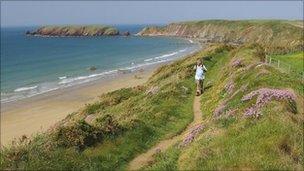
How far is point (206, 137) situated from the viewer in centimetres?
1862

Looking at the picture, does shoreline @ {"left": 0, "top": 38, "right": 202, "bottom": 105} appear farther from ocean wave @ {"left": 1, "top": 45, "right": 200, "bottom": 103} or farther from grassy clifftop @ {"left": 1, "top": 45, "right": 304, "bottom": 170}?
grassy clifftop @ {"left": 1, "top": 45, "right": 304, "bottom": 170}

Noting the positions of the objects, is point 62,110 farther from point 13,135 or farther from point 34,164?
point 34,164

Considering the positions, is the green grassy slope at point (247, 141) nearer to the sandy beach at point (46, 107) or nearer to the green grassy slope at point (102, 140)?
the green grassy slope at point (102, 140)

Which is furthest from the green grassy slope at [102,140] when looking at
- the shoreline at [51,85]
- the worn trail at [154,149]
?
the shoreline at [51,85]

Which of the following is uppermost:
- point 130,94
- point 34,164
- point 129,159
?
→ point 34,164

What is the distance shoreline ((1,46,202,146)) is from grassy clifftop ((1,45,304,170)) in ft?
52.2

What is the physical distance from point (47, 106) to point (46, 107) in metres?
0.66

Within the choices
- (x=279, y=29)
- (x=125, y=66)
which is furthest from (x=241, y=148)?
(x=279, y=29)

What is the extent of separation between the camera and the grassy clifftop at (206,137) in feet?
51.9

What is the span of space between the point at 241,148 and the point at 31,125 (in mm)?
34080

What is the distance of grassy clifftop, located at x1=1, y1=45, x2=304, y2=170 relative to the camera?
15.8m

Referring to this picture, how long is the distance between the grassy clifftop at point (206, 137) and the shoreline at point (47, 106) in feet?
52.2

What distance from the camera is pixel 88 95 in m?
63.9

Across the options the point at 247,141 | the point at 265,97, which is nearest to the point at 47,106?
the point at 265,97
